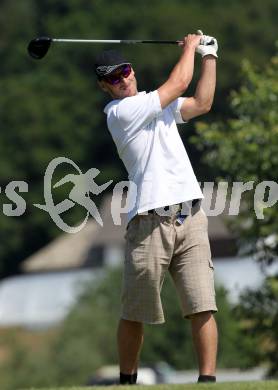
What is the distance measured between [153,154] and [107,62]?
29.0 inches

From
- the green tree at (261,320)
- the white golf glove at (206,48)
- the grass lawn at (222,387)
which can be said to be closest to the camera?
the grass lawn at (222,387)

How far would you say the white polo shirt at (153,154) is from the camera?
9.85 meters

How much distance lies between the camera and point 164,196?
9852 mm

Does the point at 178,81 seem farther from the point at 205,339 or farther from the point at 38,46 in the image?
the point at 205,339

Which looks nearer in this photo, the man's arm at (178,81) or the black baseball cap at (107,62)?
the man's arm at (178,81)

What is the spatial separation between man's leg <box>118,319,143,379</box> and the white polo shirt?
836 mm

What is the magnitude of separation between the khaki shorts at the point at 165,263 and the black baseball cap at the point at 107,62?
1.02 m

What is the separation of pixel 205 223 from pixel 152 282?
0.55 metres

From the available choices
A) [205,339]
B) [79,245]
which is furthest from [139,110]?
[79,245]

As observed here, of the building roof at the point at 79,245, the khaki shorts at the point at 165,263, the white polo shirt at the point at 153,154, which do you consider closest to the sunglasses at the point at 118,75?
the white polo shirt at the point at 153,154

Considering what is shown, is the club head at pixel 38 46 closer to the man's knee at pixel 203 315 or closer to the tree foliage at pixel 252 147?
the man's knee at pixel 203 315

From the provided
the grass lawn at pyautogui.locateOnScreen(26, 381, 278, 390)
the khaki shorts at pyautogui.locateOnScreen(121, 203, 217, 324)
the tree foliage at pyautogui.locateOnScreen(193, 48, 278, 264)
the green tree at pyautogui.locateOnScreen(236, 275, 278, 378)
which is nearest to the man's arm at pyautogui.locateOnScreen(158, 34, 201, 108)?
the khaki shorts at pyautogui.locateOnScreen(121, 203, 217, 324)

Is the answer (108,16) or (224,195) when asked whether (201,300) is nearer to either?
(224,195)

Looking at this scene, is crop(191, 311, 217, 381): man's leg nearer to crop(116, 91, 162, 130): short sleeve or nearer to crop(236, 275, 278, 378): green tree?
crop(116, 91, 162, 130): short sleeve
